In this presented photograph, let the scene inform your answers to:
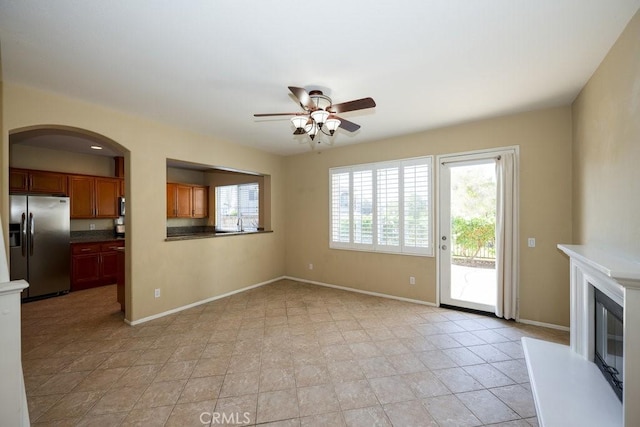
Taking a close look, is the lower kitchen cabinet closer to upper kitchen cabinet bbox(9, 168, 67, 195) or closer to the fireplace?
upper kitchen cabinet bbox(9, 168, 67, 195)

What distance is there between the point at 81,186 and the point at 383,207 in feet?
18.9

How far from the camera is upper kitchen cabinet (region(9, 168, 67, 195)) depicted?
4449mm

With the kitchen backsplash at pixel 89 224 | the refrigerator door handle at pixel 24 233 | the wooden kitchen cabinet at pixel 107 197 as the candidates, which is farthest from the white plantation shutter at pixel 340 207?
the refrigerator door handle at pixel 24 233

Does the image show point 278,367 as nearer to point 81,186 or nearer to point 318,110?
point 318,110

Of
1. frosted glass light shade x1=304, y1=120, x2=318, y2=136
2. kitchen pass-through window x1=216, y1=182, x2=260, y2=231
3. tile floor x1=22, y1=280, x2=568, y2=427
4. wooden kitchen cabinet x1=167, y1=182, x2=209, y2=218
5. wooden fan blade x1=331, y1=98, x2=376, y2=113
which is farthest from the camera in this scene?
kitchen pass-through window x1=216, y1=182, x2=260, y2=231

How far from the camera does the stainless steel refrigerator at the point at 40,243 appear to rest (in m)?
4.18

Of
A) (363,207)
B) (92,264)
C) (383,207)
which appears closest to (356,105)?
(383,207)

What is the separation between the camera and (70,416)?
186 centimetres

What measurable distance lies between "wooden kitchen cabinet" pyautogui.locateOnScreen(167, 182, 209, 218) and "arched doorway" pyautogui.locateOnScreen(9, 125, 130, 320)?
0.95 meters

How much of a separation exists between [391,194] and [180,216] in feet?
16.3

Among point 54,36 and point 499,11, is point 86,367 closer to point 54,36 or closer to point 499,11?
point 54,36

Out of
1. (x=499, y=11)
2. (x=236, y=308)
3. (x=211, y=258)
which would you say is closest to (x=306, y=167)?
(x=211, y=258)

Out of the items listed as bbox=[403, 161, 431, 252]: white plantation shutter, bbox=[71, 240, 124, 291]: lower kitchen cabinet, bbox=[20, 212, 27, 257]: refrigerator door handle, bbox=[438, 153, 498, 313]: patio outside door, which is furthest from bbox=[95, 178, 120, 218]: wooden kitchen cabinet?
bbox=[438, 153, 498, 313]: patio outside door
